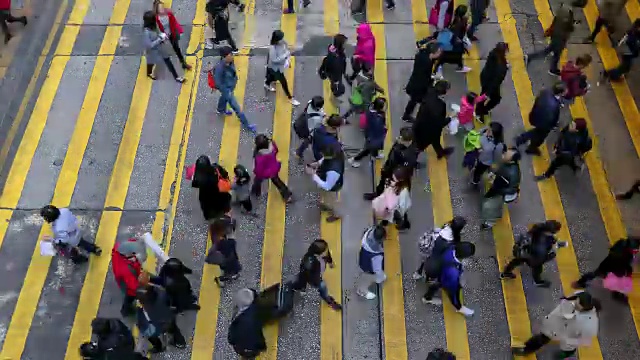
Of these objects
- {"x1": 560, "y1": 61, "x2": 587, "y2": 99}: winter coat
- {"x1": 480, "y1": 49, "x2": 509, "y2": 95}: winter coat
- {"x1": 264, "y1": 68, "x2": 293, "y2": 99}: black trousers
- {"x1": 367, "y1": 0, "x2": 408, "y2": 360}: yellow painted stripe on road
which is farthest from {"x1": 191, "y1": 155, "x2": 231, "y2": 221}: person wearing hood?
{"x1": 560, "y1": 61, "x2": 587, "y2": 99}: winter coat

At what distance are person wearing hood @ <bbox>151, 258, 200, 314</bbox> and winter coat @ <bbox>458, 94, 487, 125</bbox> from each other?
17.8ft

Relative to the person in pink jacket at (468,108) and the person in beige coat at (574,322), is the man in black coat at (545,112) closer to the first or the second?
the person in pink jacket at (468,108)

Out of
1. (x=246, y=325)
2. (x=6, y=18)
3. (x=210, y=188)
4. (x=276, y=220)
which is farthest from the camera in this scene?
(x=6, y=18)

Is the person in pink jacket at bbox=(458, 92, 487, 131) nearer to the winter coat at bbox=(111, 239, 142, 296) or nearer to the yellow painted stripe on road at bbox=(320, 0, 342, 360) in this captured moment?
the yellow painted stripe on road at bbox=(320, 0, 342, 360)

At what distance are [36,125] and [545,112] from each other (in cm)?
905

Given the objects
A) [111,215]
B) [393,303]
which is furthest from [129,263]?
[393,303]

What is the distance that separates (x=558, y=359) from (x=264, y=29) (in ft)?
28.3

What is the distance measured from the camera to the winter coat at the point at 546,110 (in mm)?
9008

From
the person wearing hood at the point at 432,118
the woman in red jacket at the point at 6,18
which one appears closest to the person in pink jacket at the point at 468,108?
the person wearing hood at the point at 432,118

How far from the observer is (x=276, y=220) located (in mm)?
9328

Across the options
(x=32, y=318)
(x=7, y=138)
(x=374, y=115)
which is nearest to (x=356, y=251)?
(x=374, y=115)

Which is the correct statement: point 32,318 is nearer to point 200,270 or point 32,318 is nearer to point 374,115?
point 200,270

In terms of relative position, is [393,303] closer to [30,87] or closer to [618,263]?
[618,263]

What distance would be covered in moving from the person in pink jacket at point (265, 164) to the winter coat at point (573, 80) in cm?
514
